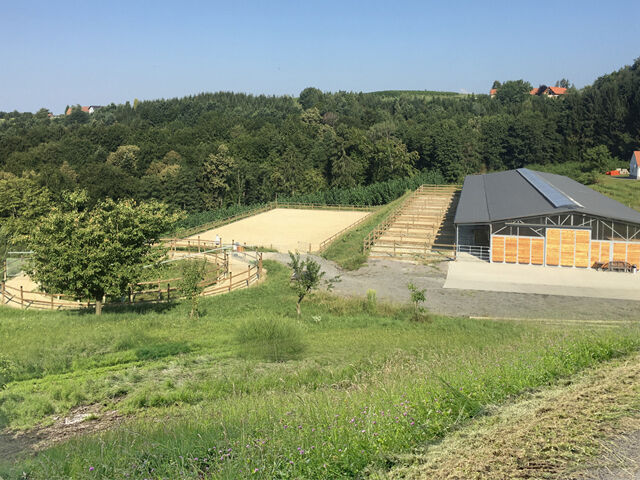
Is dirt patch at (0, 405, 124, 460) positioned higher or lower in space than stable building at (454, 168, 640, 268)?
lower

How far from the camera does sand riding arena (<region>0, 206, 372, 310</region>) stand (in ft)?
80.2

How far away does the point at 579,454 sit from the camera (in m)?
5.27

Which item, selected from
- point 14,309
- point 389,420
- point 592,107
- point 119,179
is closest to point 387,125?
point 592,107

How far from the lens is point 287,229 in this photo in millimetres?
48844

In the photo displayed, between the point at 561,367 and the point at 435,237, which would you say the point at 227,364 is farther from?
the point at 435,237

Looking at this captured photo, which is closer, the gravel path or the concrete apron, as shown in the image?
the gravel path

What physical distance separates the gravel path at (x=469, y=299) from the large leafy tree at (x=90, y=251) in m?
9.69

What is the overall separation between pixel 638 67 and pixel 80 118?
4815 inches

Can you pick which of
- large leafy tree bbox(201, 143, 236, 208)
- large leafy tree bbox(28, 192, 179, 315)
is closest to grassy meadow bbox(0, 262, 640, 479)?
large leafy tree bbox(28, 192, 179, 315)

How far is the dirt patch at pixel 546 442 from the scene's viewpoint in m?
5.11

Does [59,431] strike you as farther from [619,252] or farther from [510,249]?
[619,252]

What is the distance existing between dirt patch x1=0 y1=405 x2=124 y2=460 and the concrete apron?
62.5 ft

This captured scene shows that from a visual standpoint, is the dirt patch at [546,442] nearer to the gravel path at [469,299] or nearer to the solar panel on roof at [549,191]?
the gravel path at [469,299]

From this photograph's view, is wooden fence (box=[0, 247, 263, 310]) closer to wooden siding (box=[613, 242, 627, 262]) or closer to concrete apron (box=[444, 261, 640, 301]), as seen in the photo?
concrete apron (box=[444, 261, 640, 301])
